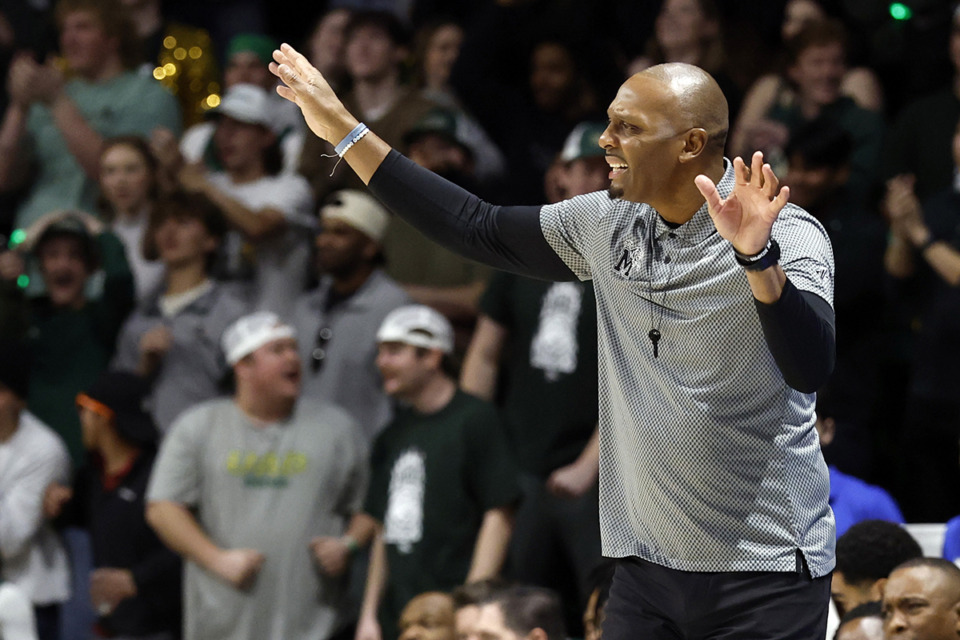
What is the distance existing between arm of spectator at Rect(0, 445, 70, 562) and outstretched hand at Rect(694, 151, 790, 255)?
4.69 metres

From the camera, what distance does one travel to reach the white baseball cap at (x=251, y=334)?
20.0 feet

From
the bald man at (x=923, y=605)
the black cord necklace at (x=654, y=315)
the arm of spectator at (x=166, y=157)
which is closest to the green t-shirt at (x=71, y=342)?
the arm of spectator at (x=166, y=157)

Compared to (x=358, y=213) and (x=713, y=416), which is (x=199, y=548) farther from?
(x=713, y=416)

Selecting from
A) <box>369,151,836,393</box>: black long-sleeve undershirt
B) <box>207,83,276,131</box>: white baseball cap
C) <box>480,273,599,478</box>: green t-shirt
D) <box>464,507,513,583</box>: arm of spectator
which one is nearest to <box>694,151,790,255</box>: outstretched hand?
<box>369,151,836,393</box>: black long-sleeve undershirt

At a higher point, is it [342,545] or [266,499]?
[266,499]

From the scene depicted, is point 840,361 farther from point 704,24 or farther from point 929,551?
point 704,24

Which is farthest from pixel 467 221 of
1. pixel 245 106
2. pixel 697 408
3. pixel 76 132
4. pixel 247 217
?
pixel 76 132

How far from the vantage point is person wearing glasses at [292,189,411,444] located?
21.0ft

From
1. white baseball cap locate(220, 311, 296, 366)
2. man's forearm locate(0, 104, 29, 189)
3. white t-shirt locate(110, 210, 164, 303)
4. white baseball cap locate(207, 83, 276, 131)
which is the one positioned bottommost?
white baseball cap locate(220, 311, 296, 366)

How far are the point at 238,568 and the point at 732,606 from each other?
358 centimetres

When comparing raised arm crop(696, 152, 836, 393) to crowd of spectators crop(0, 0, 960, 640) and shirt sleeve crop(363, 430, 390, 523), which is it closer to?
crowd of spectators crop(0, 0, 960, 640)

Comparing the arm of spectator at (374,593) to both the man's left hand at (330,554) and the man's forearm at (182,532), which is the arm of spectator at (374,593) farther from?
the man's forearm at (182,532)

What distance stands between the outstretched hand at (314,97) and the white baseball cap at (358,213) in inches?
146

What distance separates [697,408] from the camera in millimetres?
2475
